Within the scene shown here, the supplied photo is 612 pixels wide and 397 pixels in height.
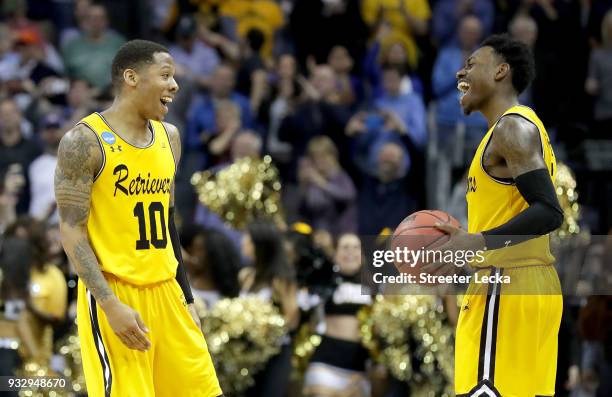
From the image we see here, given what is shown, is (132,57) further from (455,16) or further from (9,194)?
(455,16)

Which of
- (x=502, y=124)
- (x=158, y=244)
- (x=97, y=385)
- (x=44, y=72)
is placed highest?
(x=44, y=72)

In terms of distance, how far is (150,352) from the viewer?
239 inches

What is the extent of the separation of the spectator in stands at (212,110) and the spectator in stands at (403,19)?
6.07 feet

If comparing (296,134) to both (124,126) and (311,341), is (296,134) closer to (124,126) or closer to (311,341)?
(311,341)

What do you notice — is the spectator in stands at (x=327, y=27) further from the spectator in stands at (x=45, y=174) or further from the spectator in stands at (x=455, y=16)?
the spectator in stands at (x=45, y=174)

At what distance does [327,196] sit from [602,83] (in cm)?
324

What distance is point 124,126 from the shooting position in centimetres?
620

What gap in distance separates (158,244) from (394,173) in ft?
21.4

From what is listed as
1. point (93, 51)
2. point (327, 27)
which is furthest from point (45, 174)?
point (327, 27)

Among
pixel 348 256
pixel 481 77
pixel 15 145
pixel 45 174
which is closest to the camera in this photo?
pixel 481 77

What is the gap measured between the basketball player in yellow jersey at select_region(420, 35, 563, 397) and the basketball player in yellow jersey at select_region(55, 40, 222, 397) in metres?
1.33

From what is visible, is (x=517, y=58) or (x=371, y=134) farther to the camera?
(x=371, y=134)

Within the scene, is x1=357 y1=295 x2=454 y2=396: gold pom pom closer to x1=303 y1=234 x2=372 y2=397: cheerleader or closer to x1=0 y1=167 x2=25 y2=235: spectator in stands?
x1=303 y1=234 x2=372 y2=397: cheerleader

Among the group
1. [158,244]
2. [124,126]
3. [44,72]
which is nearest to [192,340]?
[158,244]
